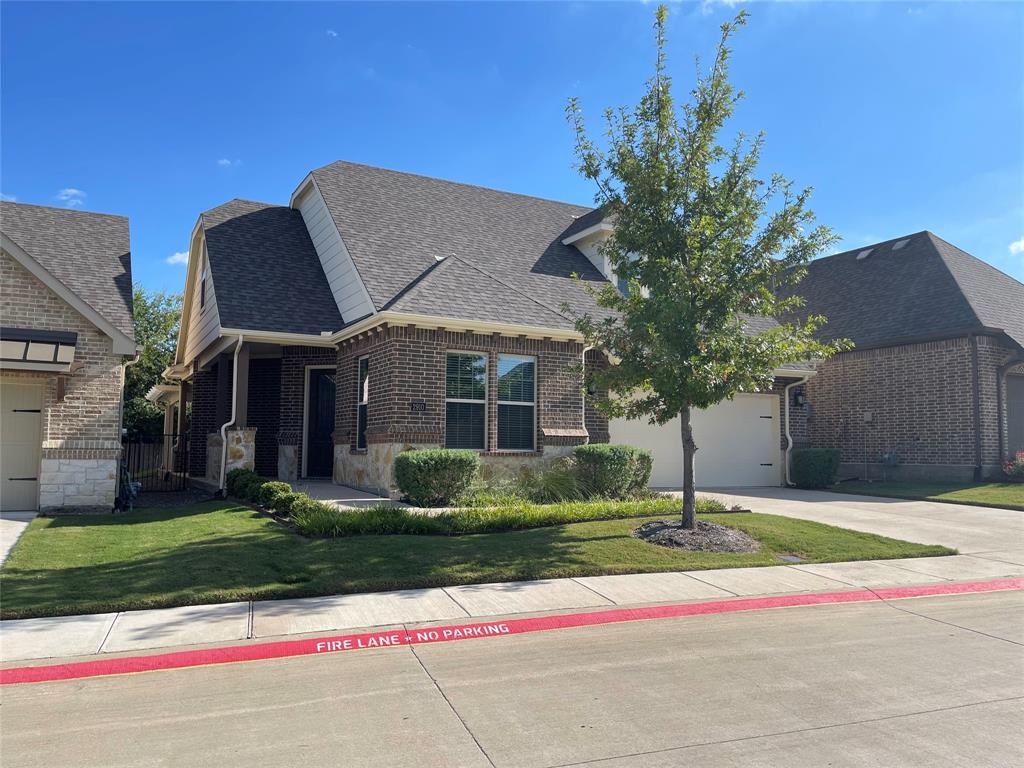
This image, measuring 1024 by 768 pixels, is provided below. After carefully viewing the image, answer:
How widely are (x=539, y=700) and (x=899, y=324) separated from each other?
20.0 metres

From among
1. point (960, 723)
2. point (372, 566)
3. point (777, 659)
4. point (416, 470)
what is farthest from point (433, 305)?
point (960, 723)

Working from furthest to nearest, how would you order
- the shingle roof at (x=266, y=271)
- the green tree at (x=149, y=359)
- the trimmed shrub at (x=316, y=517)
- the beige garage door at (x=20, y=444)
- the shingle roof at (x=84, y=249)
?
the green tree at (x=149, y=359) < the shingle roof at (x=266, y=271) < the shingle roof at (x=84, y=249) < the beige garage door at (x=20, y=444) < the trimmed shrub at (x=316, y=517)

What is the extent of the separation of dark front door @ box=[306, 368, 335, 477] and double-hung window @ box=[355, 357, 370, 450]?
2.21 metres

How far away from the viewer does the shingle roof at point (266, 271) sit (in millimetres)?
16203

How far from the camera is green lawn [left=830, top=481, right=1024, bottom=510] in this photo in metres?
16.2

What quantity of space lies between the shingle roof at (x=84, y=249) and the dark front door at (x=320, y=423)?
4416 millimetres

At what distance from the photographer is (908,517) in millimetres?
14414

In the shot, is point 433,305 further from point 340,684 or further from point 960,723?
point 960,723

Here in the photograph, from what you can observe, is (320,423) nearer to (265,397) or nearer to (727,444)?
(265,397)

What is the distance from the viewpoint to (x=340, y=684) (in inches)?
219

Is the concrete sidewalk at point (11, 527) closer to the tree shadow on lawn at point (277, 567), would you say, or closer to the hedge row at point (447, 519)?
the tree shadow on lawn at point (277, 567)

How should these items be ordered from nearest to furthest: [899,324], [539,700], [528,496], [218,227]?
[539,700] → [528,496] → [218,227] → [899,324]

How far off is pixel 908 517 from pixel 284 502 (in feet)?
37.7

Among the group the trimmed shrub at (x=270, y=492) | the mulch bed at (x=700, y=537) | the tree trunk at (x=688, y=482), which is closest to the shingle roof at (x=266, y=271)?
the trimmed shrub at (x=270, y=492)
